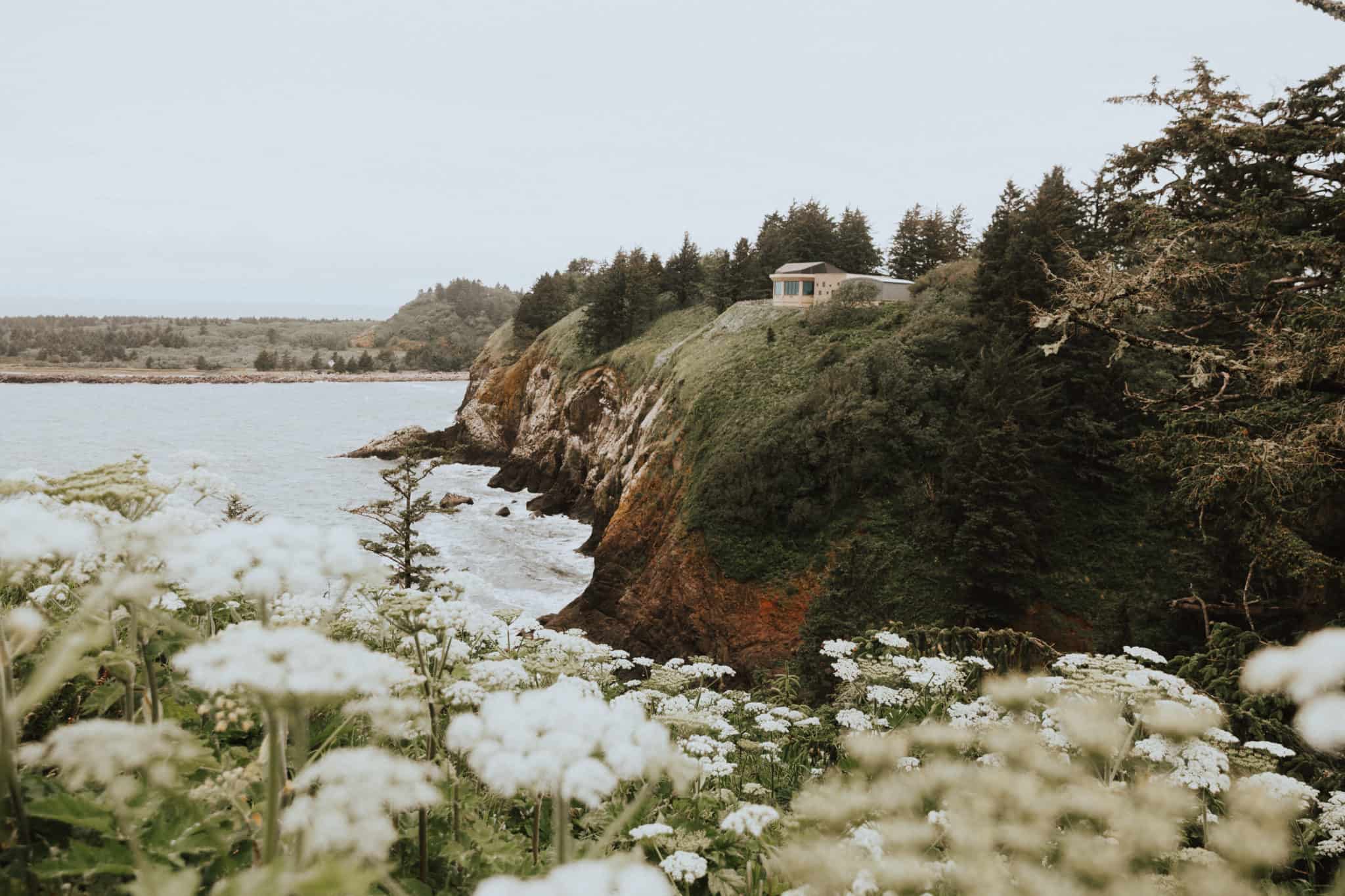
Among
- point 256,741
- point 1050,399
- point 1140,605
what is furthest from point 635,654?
point 256,741

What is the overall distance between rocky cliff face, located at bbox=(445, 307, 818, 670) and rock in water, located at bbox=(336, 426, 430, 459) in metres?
3.39

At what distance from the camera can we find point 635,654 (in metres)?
21.9

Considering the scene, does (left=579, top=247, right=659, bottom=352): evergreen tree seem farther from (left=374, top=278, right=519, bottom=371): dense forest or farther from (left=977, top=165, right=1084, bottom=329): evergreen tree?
(left=374, top=278, right=519, bottom=371): dense forest

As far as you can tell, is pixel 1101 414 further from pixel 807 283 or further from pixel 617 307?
pixel 617 307

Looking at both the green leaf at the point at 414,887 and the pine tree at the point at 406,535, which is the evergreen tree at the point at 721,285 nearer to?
the pine tree at the point at 406,535

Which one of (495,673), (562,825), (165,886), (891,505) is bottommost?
(891,505)

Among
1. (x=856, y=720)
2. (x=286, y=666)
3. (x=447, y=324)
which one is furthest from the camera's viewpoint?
(x=447, y=324)

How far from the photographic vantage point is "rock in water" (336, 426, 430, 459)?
54.9 metres

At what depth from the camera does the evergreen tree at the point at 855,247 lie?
52.6 meters

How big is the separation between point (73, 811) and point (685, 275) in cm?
5642

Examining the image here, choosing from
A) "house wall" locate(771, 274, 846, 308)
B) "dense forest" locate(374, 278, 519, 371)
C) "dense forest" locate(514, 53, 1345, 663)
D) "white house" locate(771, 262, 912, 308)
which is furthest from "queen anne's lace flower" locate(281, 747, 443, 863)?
"dense forest" locate(374, 278, 519, 371)

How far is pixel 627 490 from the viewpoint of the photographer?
29.4 m

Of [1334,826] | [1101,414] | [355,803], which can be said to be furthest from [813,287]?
[355,803]

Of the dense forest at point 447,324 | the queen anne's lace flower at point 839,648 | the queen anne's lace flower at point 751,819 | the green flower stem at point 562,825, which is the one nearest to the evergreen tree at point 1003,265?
the queen anne's lace flower at point 839,648
